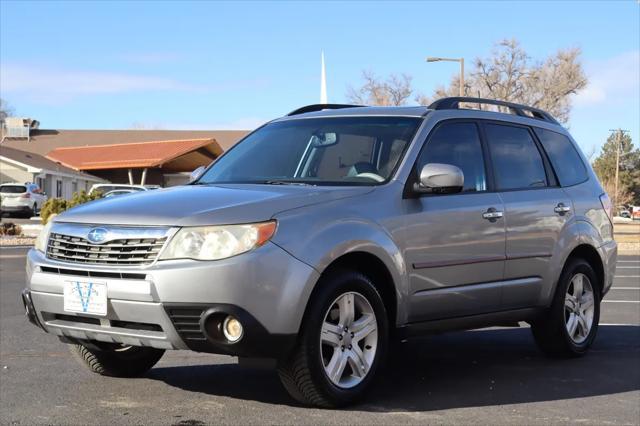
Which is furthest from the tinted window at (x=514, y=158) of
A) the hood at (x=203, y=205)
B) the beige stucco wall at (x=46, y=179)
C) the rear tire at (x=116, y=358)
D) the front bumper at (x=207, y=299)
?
the beige stucco wall at (x=46, y=179)

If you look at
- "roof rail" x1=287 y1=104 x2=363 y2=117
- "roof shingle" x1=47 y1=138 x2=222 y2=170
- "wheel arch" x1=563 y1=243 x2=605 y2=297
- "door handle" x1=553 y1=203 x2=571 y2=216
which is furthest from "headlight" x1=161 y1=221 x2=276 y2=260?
"roof shingle" x1=47 y1=138 x2=222 y2=170

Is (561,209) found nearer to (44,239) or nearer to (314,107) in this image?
(314,107)

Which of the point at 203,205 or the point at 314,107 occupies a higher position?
the point at 314,107

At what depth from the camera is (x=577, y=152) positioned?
785cm

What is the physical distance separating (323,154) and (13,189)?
118 feet

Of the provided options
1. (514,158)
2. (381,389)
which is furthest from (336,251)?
(514,158)

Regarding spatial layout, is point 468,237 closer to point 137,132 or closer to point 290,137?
point 290,137

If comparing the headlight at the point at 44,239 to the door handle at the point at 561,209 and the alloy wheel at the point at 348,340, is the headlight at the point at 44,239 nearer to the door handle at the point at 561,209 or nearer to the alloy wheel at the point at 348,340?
the alloy wheel at the point at 348,340

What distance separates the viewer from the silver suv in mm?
4715

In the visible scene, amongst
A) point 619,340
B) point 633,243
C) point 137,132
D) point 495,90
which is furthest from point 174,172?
point 619,340

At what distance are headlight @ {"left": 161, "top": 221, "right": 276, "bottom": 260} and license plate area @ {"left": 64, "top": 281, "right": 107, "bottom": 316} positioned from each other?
17.0 inches

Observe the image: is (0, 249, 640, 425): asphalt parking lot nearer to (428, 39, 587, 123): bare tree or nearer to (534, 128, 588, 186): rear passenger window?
(534, 128, 588, 186): rear passenger window

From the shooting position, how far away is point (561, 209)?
700 cm

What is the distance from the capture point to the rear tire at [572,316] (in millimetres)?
7012
